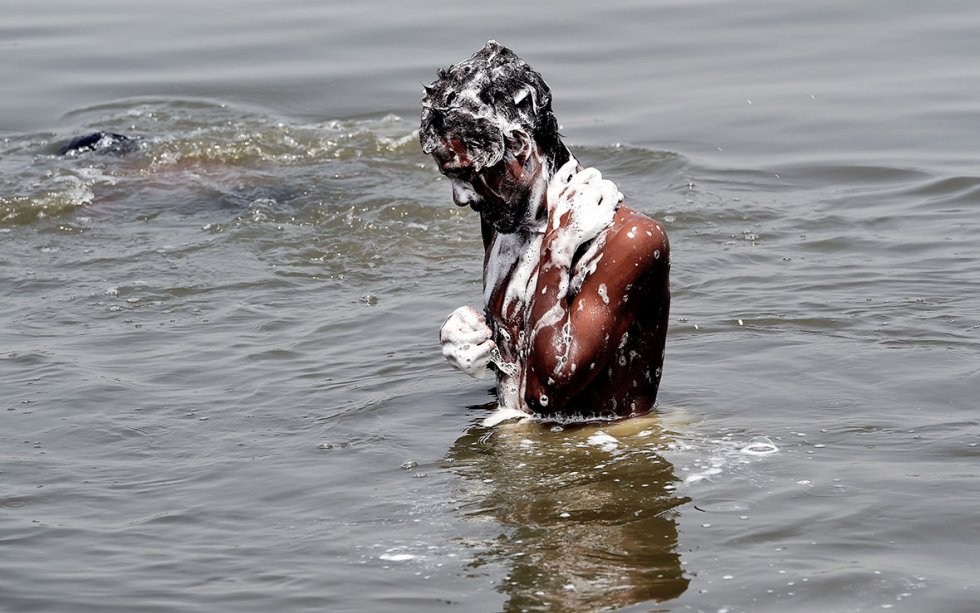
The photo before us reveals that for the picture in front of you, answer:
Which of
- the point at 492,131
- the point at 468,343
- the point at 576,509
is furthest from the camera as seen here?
the point at 468,343

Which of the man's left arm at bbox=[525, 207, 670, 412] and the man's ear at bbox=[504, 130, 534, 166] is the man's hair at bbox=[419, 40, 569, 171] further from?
the man's left arm at bbox=[525, 207, 670, 412]

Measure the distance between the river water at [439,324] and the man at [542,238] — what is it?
0.35m

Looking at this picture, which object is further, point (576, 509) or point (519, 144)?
point (519, 144)

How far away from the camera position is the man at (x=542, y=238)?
4543 mm

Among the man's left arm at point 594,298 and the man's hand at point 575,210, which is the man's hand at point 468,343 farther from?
the man's hand at point 575,210

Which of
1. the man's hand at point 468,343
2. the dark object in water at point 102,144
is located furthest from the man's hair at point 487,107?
the dark object in water at point 102,144

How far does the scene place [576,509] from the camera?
14.5 feet

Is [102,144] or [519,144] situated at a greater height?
[519,144]

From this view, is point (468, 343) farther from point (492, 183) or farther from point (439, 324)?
point (439, 324)

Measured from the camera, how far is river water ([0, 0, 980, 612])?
4172 millimetres

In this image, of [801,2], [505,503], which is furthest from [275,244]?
[801,2]

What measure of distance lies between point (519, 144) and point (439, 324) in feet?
7.61

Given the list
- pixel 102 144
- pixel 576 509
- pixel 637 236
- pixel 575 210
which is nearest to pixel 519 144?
pixel 575 210

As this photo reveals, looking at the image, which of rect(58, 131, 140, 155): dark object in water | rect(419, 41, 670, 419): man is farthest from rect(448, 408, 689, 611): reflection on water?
rect(58, 131, 140, 155): dark object in water
